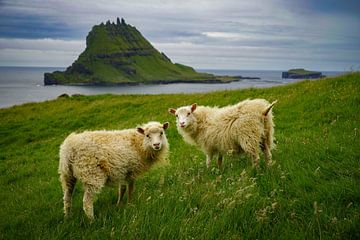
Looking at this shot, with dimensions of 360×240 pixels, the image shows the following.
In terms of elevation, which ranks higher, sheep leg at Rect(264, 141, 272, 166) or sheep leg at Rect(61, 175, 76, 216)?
sheep leg at Rect(264, 141, 272, 166)

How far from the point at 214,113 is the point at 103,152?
4248 mm

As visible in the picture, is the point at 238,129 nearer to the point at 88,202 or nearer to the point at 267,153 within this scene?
the point at 267,153

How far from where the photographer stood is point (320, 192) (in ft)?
19.7

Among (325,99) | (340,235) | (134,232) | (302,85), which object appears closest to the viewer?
(340,235)

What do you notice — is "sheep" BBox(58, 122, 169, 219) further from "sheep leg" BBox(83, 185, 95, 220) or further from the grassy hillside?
the grassy hillside

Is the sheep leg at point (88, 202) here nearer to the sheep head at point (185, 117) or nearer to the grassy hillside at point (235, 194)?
the grassy hillside at point (235, 194)

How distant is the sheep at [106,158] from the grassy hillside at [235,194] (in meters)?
0.53

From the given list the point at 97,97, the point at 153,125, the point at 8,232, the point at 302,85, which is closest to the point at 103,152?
the point at 153,125

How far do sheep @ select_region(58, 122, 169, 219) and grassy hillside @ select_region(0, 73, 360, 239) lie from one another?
21.1 inches

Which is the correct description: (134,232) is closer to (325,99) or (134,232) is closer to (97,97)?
(325,99)

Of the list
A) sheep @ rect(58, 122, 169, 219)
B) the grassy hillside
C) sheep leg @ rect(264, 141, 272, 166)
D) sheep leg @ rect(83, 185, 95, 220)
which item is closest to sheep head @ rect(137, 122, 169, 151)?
sheep @ rect(58, 122, 169, 219)

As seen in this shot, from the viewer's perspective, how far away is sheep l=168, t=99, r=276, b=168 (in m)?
9.04

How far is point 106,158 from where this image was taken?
7570mm

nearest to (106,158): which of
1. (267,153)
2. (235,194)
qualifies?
(235,194)
